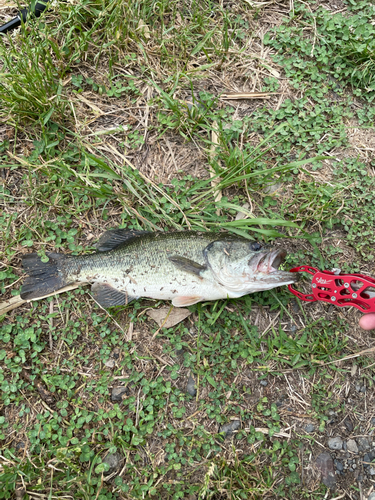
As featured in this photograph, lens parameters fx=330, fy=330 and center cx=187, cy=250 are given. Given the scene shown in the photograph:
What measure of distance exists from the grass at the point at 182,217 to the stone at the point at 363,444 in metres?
0.12

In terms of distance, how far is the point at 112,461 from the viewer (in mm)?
3459

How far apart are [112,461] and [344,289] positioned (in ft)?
9.81

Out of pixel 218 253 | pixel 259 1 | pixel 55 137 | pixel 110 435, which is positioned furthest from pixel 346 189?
pixel 110 435

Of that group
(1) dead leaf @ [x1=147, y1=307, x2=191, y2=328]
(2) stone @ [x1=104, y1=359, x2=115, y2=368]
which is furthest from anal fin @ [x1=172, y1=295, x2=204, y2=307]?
(2) stone @ [x1=104, y1=359, x2=115, y2=368]

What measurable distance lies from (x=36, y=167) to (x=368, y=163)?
415 cm

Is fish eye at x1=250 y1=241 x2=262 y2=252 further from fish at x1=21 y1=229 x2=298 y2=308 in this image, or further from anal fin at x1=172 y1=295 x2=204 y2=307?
anal fin at x1=172 y1=295 x2=204 y2=307

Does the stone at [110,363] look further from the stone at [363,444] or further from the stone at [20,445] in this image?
the stone at [363,444]

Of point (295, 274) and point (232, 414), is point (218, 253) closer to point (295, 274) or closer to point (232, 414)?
point (295, 274)

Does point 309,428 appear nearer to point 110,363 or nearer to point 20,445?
point 110,363

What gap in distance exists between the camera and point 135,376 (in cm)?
366

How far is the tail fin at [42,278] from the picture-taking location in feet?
12.3

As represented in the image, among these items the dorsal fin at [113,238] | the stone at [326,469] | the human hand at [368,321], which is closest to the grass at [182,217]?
the stone at [326,469]

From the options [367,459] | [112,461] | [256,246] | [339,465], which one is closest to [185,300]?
[256,246]

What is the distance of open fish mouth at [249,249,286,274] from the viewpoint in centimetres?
340
